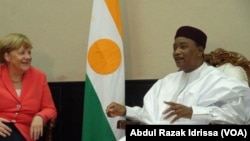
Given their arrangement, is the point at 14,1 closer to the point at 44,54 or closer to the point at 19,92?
the point at 44,54

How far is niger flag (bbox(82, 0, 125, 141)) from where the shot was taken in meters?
3.48

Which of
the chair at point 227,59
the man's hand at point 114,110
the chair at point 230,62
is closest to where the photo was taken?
the man's hand at point 114,110

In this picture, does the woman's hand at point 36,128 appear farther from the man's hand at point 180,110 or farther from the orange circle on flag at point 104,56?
the man's hand at point 180,110

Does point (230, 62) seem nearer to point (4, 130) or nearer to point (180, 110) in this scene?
point (180, 110)

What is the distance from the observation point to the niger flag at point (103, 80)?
348 cm

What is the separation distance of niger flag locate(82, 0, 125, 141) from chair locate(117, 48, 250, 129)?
364mm

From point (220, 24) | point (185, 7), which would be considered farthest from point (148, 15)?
point (220, 24)

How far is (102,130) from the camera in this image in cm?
347

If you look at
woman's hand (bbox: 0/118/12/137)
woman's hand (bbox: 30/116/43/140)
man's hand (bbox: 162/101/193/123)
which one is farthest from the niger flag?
man's hand (bbox: 162/101/193/123)

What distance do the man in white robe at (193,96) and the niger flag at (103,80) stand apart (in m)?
0.31

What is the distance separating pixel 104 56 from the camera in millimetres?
3461

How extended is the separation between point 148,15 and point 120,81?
782 millimetres

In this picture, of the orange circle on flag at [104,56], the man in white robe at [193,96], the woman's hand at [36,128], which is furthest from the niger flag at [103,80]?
the woman's hand at [36,128]

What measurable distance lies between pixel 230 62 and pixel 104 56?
1030mm
